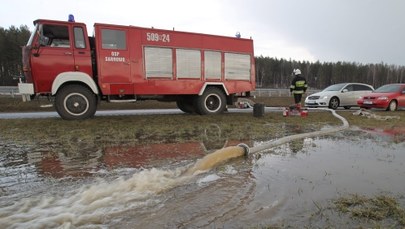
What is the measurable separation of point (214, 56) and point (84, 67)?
446 cm

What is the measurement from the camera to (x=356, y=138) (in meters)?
6.96

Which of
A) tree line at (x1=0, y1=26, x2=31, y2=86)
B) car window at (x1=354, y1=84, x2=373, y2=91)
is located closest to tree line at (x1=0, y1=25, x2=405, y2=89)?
tree line at (x1=0, y1=26, x2=31, y2=86)

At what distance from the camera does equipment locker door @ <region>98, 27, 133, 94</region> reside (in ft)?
30.2

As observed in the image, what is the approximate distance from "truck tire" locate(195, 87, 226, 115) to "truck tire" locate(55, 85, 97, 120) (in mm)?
3642

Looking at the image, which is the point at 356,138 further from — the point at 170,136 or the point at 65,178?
the point at 65,178

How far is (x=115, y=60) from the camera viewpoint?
938 centimetres

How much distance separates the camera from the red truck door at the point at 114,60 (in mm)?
9195

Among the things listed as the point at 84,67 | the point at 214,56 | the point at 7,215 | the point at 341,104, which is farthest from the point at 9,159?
the point at 341,104

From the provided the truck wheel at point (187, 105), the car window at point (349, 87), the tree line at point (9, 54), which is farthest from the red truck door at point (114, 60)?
the tree line at point (9, 54)

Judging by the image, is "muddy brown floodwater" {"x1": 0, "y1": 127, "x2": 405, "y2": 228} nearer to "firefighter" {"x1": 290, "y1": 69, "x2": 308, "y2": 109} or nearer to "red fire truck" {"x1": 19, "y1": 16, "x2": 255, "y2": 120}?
"red fire truck" {"x1": 19, "y1": 16, "x2": 255, "y2": 120}

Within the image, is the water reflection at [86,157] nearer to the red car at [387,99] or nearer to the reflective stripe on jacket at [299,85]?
the reflective stripe on jacket at [299,85]

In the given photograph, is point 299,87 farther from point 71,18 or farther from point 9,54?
point 9,54

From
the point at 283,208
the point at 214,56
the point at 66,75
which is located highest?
the point at 214,56

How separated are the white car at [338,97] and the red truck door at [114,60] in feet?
36.7
